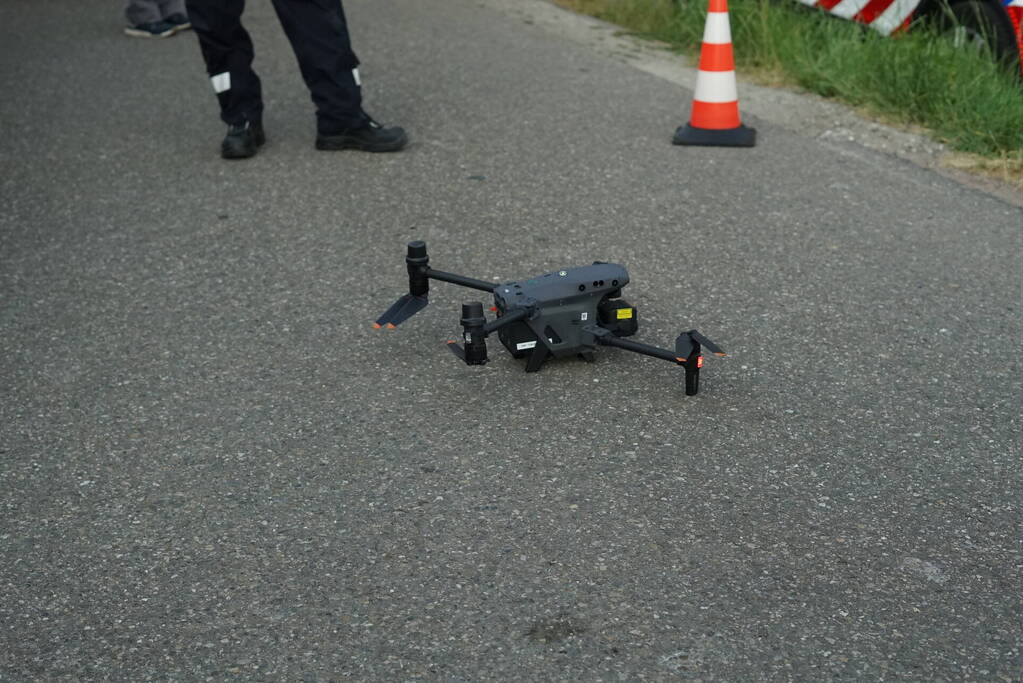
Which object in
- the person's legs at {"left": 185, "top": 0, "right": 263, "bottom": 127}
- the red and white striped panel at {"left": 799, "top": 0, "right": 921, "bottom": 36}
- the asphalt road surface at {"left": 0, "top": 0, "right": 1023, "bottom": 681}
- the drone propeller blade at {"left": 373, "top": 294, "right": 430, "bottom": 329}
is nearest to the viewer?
the asphalt road surface at {"left": 0, "top": 0, "right": 1023, "bottom": 681}

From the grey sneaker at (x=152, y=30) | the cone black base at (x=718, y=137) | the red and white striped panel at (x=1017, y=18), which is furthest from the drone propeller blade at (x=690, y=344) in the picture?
the grey sneaker at (x=152, y=30)

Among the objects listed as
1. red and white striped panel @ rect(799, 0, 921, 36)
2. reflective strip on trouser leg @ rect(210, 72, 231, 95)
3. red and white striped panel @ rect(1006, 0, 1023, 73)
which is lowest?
reflective strip on trouser leg @ rect(210, 72, 231, 95)

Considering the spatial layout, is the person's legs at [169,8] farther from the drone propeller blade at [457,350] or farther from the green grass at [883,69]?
the drone propeller blade at [457,350]

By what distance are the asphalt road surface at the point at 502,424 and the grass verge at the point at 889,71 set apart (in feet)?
1.31

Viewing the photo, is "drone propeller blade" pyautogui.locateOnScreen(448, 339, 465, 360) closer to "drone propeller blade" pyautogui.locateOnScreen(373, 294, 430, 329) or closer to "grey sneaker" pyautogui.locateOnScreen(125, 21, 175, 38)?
"drone propeller blade" pyautogui.locateOnScreen(373, 294, 430, 329)

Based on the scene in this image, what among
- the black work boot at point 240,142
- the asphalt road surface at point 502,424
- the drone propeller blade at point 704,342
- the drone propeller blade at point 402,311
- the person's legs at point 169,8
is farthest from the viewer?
the person's legs at point 169,8

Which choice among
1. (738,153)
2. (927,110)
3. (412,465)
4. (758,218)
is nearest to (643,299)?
(758,218)

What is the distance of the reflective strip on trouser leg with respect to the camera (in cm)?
561

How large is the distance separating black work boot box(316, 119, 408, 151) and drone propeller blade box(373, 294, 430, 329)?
206cm

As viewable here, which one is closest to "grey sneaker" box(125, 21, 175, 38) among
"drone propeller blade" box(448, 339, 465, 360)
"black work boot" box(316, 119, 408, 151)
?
"black work boot" box(316, 119, 408, 151)

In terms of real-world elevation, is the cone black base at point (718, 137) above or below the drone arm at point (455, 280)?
below

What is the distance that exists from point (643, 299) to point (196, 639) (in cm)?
203

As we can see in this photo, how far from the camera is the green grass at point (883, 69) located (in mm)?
5516

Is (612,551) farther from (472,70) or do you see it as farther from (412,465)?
(472,70)
